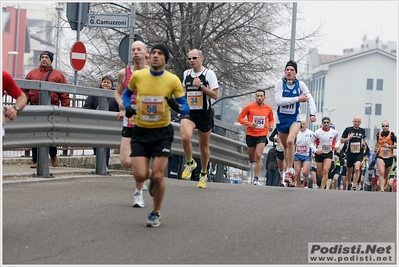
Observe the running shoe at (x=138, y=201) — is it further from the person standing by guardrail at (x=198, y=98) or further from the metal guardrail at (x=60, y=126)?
the metal guardrail at (x=60, y=126)

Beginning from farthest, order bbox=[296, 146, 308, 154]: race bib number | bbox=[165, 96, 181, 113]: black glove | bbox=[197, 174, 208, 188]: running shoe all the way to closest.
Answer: bbox=[296, 146, 308, 154]: race bib number → bbox=[197, 174, 208, 188]: running shoe → bbox=[165, 96, 181, 113]: black glove

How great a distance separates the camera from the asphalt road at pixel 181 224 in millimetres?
7000

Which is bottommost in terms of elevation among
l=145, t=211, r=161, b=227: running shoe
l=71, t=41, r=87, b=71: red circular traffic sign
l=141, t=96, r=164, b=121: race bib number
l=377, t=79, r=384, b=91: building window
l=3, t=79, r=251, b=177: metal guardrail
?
l=145, t=211, r=161, b=227: running shoe

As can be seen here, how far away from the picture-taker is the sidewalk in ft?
41.9

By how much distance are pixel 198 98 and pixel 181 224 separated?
3.97m

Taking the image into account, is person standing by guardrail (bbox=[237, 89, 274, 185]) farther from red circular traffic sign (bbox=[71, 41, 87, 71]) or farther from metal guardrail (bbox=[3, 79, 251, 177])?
red circular traffic sign (bbox=[71, 41, 87, 71])

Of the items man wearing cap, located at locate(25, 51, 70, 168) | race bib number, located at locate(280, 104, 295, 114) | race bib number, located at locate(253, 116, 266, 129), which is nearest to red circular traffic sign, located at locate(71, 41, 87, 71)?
man wearing cap, located at locate(25, 51, 70, 168)

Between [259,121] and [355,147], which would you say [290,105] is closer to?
[259,121]

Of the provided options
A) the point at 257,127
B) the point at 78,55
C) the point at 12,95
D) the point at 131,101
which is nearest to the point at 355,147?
the point at 257,127

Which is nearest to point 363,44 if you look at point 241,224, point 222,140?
point 222,140

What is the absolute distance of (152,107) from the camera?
870cm

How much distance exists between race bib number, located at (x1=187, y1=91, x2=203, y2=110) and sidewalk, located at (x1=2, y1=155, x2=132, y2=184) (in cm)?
229

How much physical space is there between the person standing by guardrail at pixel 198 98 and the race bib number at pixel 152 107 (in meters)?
3.27

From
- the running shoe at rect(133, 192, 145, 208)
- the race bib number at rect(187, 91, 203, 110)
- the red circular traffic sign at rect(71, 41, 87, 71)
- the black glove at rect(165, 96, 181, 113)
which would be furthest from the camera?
the red circular traffic sign at rect(71, 41, 87, 71)
